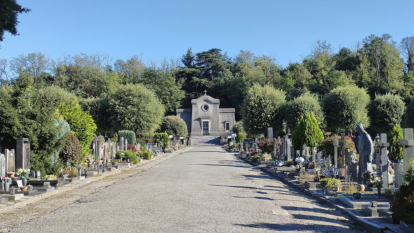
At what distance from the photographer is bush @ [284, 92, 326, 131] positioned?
36781 mm

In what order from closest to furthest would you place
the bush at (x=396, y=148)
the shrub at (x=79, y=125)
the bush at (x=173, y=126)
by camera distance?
the shrub at (x=79, y=125) < the bush at (x=396, y=148) < the bush at (x=173, y=126)

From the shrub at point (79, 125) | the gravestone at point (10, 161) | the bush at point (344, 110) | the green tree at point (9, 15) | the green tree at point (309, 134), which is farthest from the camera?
the bush at point (344, 110)

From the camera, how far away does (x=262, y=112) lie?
3809 centimetres

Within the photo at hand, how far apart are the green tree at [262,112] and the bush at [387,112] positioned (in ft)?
42.2

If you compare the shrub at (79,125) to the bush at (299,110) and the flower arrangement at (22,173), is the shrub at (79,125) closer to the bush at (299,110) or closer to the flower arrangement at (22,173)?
the flower arrangement at (22,173)

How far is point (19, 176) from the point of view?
A: 1286 cm

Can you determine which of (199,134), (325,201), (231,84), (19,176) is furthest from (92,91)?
(325,201)

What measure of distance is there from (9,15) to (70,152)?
6182 millimetres

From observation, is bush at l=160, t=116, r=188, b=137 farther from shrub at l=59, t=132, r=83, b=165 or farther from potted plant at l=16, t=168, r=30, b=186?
potted plant at l=16, t=168, r=30, b=186

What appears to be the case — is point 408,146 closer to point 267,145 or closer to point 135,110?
point 267,145

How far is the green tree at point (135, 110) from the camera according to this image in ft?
136

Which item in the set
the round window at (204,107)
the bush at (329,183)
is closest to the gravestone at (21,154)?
the bush at (329,183)

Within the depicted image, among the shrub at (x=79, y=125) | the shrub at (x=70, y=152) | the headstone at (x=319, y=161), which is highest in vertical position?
the shrub at (x=79, y=125)

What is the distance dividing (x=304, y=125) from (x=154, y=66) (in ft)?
247
